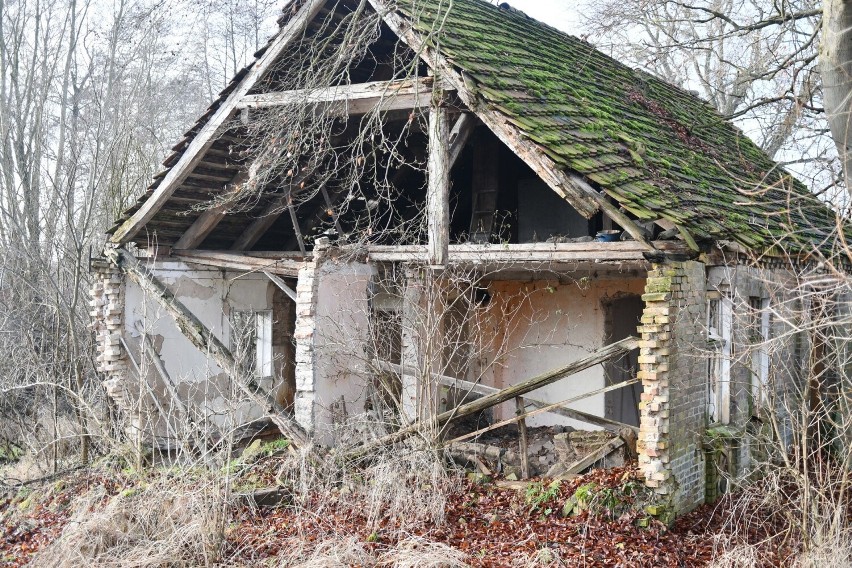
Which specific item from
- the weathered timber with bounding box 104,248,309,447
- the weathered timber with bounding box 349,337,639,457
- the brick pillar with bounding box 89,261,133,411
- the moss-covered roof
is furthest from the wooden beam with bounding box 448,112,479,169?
the brick pillar with bounding box 89,261,133,411

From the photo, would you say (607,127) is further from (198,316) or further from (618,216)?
(198,316)

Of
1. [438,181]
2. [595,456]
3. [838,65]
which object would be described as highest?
[838,65]

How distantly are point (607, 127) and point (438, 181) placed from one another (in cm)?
226

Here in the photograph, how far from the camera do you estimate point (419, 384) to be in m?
8.52

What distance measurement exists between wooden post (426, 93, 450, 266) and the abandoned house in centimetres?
2

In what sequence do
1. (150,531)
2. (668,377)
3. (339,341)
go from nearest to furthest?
(150,531)
(668,377)
(339,341)

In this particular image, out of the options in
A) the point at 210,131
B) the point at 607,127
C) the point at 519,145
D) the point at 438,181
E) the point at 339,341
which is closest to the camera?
the point at 519,145

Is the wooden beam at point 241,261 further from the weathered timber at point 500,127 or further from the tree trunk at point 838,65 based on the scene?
the tree trunk at point 838,65

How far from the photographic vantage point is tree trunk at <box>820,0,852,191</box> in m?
5.94

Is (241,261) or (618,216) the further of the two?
(241,261)

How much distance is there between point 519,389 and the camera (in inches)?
319

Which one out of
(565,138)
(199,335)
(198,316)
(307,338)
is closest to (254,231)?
(198,316)

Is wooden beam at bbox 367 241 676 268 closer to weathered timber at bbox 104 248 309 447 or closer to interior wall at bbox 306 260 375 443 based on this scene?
interior wall at bbox 306 260 375 443

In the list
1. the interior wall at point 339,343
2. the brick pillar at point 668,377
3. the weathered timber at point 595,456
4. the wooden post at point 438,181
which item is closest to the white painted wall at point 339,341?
the interior wall at point 339,343
